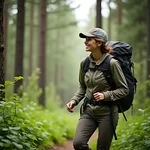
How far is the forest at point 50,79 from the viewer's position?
551cm

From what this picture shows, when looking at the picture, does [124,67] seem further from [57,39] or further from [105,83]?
[57,39]

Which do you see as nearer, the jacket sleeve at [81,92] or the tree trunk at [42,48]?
the jacket sleeve at [81,92]

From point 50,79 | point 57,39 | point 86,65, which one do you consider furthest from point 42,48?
point 50,79

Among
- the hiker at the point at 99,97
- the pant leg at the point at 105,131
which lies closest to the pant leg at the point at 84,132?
the hiker at the point at 99,97

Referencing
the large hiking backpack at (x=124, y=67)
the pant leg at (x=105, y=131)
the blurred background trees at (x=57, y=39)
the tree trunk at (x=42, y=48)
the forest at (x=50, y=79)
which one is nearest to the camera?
the pant leg at (x=105, y=131)

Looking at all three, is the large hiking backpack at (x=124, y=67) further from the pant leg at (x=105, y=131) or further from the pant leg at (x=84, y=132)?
the pant leg at (x=84, y=132)

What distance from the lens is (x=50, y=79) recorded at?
41438 mm

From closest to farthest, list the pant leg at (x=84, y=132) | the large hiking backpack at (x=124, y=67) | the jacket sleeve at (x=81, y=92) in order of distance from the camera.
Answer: the pant leg at (x=84, y=132), the large hiking backpack at (x=124, y=67), the jacket sleeve at (x=81, y=92)

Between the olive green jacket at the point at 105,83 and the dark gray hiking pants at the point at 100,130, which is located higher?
the olive green jacket at the point at 105,83

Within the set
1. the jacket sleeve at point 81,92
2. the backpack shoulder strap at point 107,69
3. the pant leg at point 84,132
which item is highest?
the backpack shoulder strap at point 107,69

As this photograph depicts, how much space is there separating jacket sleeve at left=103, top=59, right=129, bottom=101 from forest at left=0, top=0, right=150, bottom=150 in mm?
1047

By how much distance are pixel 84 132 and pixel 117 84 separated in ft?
3.10

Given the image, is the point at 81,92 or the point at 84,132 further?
the point at 81,92

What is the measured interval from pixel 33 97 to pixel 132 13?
31.5 feet
